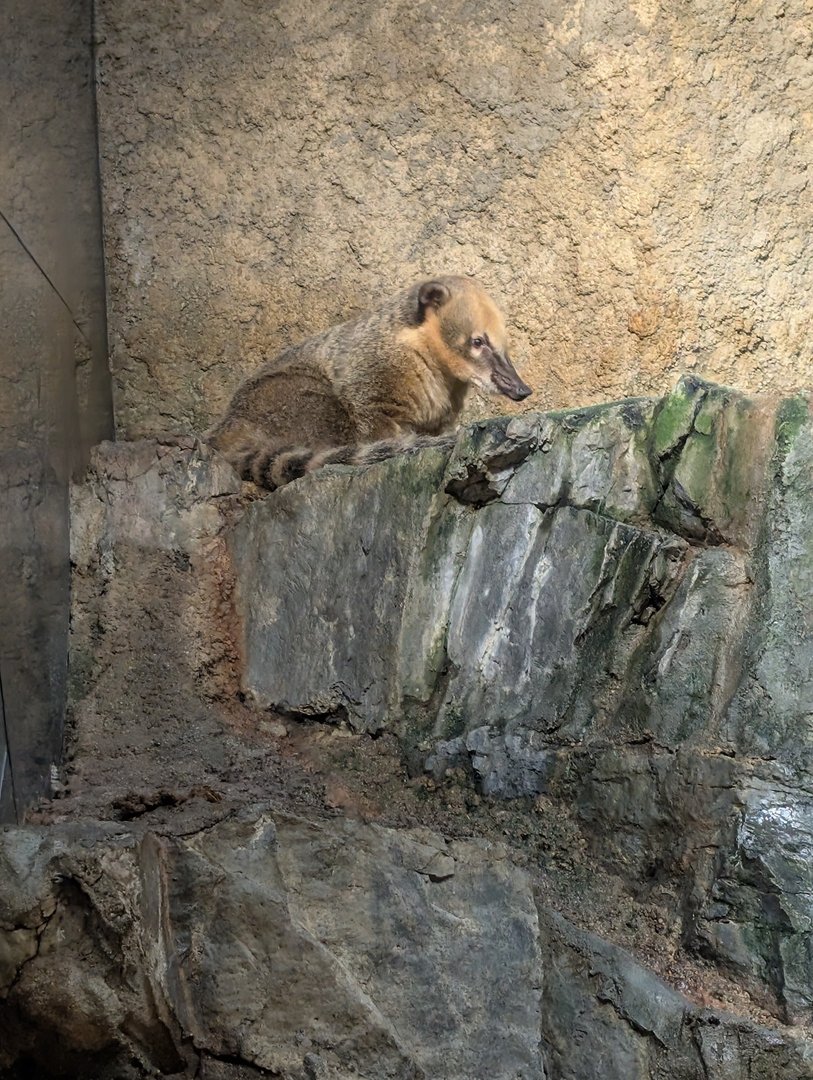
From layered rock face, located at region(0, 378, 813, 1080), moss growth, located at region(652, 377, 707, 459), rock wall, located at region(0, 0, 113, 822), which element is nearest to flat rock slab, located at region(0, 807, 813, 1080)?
layered rock face, located at region(0, 378, 813, 1080)

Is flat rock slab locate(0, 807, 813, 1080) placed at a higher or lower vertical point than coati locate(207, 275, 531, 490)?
lower

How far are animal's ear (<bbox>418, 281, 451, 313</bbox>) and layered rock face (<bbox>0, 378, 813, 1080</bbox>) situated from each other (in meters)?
1.31

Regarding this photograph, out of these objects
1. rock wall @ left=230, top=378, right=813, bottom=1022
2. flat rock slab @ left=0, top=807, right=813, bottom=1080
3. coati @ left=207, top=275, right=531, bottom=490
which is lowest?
flat rock slab @ left=0, top=807, right=813, bottom=1080

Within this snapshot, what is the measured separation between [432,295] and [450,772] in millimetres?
2573

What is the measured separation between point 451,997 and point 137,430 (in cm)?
374

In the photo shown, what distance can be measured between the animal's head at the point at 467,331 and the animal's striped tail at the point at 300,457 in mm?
637

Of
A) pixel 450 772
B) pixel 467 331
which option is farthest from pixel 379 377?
pixel 450 772

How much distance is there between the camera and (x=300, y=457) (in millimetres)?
5547

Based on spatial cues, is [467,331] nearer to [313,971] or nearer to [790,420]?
[790,420]

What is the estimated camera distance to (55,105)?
17.3 ft

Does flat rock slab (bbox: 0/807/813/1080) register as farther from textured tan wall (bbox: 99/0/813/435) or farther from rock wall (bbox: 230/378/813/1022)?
textured tan wall (bbox: 99/0/813/435)

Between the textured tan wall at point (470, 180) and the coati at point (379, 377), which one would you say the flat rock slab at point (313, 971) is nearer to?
the coati at point (379, 377)

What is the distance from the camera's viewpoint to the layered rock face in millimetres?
3445

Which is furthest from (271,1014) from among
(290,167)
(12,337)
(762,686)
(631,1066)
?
(290,167)
